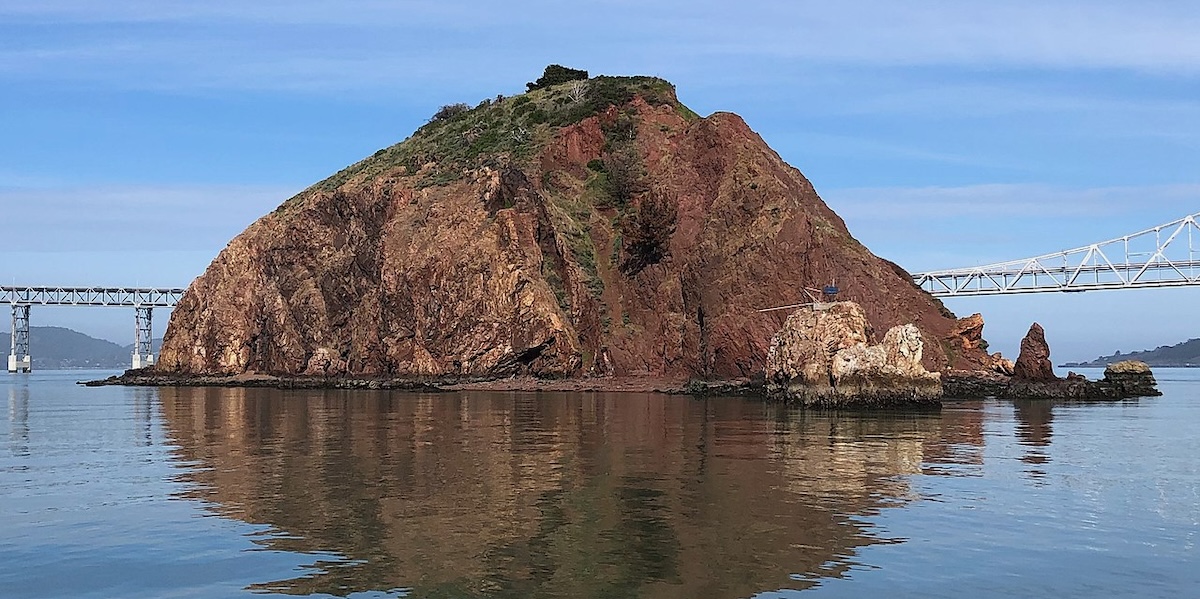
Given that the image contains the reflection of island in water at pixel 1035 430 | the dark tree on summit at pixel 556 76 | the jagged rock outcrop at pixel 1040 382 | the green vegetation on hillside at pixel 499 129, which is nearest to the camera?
the reflection of island in water at pixel 1035 430

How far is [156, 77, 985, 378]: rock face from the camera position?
9281cm

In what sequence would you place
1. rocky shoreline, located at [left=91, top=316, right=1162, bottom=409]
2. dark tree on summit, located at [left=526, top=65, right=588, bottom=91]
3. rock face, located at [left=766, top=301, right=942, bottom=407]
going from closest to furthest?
1. rock face, located at [left=766, top=301, right=942, bottom=407]
2. rocky shoreline, located at [left=91, top=316, right=1162, bottom=409]
3. dark tree on summit, located at [left=526, top=65, right=588, bottom=91]

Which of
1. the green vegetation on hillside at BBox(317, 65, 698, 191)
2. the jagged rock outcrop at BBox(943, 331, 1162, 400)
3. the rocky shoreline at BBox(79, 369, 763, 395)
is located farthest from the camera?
the green vegetation on hillside at BBox(317, 65, 698, 191)

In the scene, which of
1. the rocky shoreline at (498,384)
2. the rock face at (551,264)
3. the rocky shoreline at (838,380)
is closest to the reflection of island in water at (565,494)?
the rocky shoreline at (838,380)

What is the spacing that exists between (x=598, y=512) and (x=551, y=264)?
263 ft

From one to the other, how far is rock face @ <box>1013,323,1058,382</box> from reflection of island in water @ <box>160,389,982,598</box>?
42.7 meters

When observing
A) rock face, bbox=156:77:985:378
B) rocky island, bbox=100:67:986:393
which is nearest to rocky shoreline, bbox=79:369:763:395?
rocky island, bbox=100:67:986:393

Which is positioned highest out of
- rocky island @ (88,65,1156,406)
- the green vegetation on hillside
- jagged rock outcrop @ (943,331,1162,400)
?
the green vegetation on hillside

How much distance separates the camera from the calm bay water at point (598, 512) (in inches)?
658

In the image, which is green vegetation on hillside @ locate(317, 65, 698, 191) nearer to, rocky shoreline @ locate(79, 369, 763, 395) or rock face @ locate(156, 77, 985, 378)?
rock face @ locate(156, 77, 985, 378)

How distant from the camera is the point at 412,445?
1500 inches

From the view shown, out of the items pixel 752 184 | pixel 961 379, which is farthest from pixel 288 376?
pixel 961 379

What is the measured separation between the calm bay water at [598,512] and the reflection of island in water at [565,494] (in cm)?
9

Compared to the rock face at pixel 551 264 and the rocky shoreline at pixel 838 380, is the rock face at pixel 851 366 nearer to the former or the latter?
the rocky shoreline at pixel 838 380
